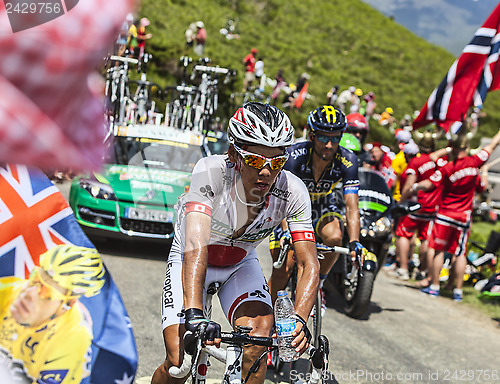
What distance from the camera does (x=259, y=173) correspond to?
2955mm

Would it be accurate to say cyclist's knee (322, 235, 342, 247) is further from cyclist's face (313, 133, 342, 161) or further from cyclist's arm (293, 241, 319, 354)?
cyclist's arm (293, 241, 319, 354)

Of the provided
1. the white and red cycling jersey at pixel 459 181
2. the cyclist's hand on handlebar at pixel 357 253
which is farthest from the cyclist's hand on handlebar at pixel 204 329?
the white and red cycling jersey at pixel 459 181

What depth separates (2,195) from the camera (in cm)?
190

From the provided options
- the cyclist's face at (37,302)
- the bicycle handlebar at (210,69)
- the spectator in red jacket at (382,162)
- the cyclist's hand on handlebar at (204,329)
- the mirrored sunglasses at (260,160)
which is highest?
the bicycle handlebar at (210,69)

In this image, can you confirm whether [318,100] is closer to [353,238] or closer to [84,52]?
[353,238]

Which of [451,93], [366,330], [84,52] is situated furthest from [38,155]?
[451,93]

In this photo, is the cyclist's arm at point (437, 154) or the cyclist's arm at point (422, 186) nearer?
the cyclist's arm at point (422, 186)

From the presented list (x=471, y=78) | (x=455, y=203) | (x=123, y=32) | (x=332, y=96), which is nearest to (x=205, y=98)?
(x=332, y=96)

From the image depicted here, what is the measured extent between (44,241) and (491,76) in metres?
6.64

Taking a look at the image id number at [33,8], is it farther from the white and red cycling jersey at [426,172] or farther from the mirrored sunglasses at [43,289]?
the white and red cycling jersey at [426,172]

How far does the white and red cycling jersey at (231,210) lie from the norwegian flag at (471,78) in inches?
185

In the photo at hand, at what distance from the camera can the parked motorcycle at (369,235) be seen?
6.60 m

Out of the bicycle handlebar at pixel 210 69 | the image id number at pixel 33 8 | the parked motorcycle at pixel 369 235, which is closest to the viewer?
the image id number at pixel 33 8

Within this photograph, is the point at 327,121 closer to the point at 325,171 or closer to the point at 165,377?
the point at 325,171
